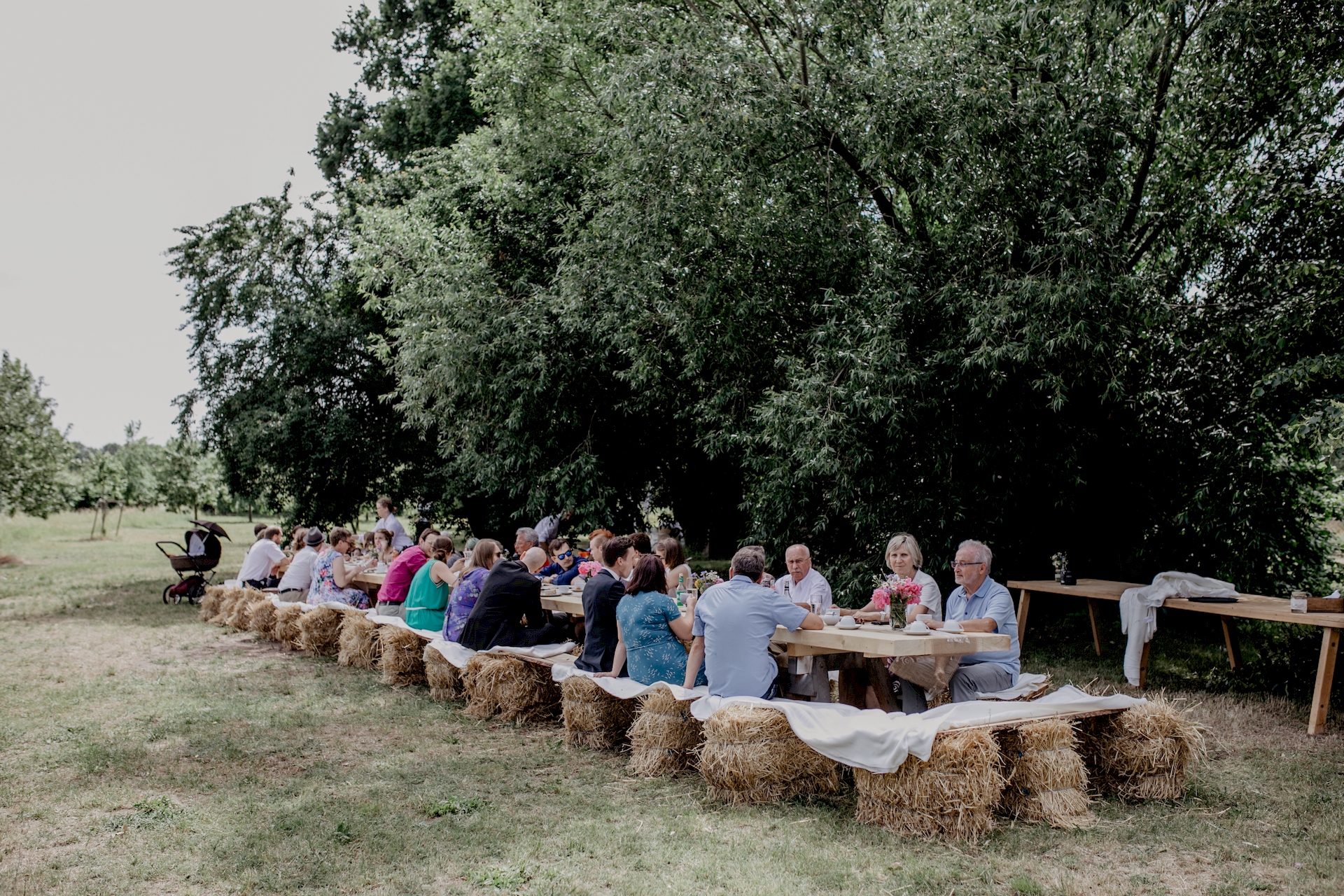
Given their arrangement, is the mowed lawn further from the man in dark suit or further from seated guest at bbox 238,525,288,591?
seated guest at bbox 238,525,288,591

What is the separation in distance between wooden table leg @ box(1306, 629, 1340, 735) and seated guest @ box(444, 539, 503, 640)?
20.1 ft

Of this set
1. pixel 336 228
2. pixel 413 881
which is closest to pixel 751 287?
pixel 413 881

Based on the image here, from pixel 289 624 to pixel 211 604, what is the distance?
3596mm

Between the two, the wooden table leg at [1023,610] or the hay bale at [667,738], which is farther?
the wooden table leg at [1023,610]

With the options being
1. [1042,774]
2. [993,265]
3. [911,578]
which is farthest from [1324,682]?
[993,265]

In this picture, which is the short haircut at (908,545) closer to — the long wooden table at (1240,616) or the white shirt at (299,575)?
the long wooden table at (1240,616)

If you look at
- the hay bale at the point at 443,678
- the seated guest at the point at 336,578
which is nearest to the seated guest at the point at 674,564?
the hay bale at the point at 443,678

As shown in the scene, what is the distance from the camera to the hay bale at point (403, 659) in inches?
347

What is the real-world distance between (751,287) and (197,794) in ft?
24.4

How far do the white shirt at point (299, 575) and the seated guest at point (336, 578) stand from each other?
1.38 ft

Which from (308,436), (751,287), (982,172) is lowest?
(308,436)

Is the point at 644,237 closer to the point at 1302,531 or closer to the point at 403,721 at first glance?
the point at 403,721

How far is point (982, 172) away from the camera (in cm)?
941

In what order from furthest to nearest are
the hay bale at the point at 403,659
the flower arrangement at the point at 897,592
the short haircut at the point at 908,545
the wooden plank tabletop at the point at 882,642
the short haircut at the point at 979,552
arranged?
the hay bale at the point at 403,659
the short haircut at the point at 908,545
the flower arrangement at the point at 897,592
the short haircut at the point at 979,552
the wooden plank tabletop at the point at 882,642
